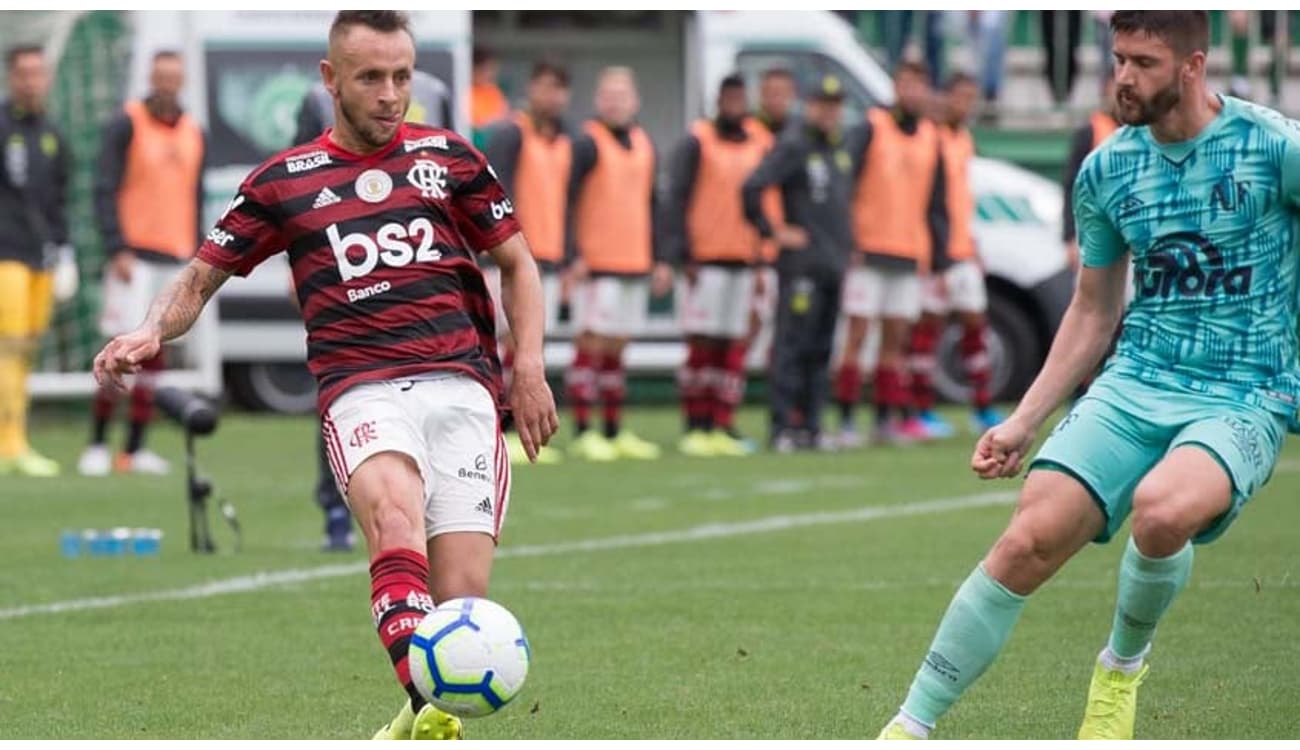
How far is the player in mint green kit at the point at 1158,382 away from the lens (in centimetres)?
646

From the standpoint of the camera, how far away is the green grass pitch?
7.42 meters

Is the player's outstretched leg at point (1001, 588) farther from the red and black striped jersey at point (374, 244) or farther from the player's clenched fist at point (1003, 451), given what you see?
the red and black striped jersey at point (374, 244)

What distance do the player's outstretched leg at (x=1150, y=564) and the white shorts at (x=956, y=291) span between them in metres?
11.7

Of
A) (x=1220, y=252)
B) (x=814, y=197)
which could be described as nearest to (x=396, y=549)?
(x=1220, y=252)

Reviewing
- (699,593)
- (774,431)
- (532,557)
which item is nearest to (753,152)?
(774,431)

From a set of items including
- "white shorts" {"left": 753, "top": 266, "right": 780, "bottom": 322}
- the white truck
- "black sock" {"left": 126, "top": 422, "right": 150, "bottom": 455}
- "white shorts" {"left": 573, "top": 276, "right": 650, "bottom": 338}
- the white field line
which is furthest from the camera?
the white truck

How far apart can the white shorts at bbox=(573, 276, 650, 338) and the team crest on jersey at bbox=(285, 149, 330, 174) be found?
10903mm

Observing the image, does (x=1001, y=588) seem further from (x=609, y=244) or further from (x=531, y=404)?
(x=609, y=244)

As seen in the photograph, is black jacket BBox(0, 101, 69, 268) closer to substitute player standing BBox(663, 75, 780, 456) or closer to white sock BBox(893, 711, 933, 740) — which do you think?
substitute player standing BBox(663, 75, 780, 456)

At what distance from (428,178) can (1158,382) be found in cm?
188

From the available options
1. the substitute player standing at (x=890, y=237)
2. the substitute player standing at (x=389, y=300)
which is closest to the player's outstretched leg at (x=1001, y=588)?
the substitute player standing at (x=389, y=300)

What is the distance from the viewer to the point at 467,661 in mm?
6098

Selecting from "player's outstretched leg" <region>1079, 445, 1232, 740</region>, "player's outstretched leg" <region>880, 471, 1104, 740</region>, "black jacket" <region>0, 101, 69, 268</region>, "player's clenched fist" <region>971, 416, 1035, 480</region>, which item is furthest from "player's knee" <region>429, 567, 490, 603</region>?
"black jacket" <region>0, 101, 69, 268</region>

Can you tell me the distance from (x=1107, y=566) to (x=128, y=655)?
416 centimetres
